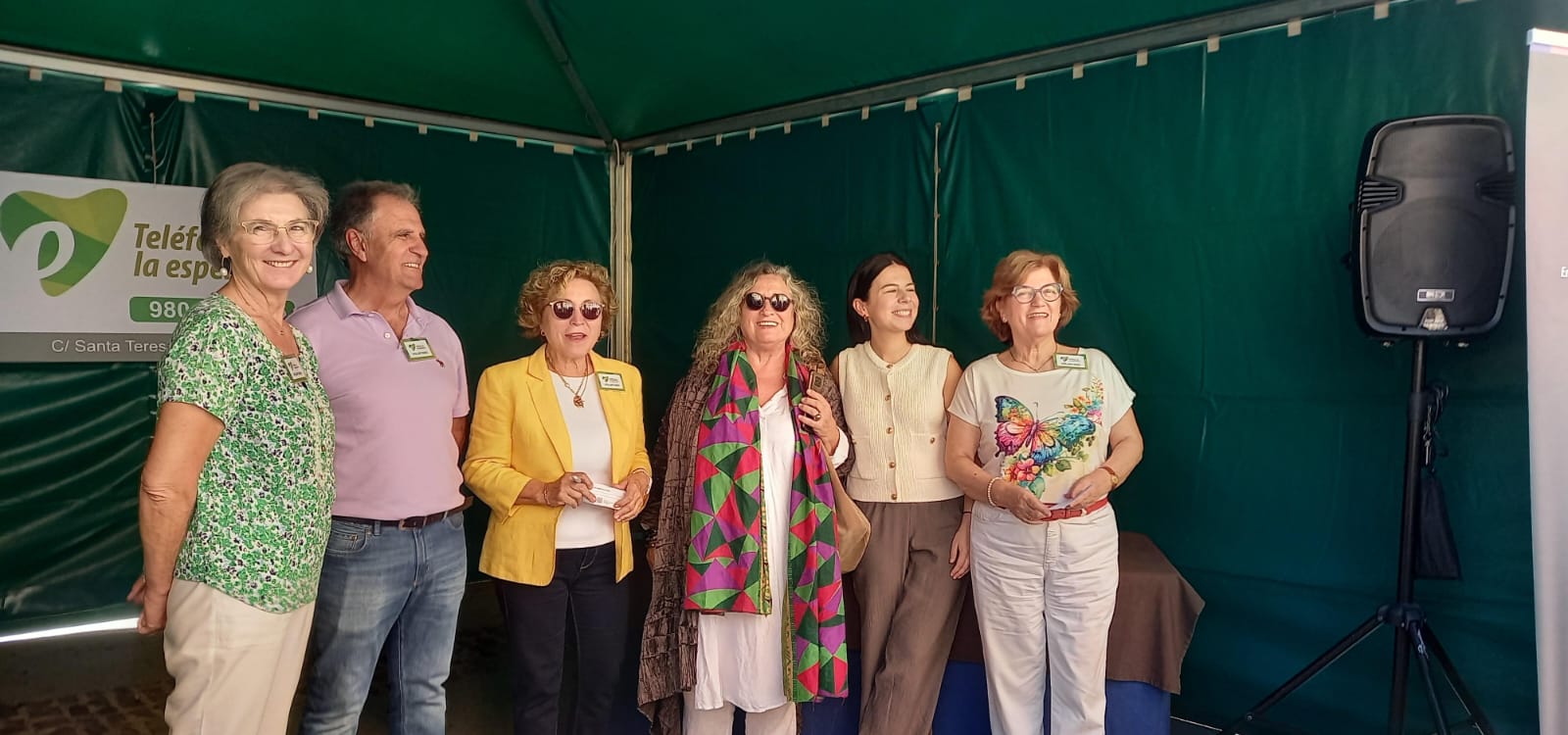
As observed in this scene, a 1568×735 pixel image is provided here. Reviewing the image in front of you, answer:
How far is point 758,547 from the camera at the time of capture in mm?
2436

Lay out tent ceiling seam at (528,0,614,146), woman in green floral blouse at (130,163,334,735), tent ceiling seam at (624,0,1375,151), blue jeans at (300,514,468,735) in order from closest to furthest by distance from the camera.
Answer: woman in green floral blouse at (130,163,334,735)
blue jeans at (300,514,468,735)
tent ceiling seam at (624,0,1375,151)
tent ceiling seam at (528,0,614,146)

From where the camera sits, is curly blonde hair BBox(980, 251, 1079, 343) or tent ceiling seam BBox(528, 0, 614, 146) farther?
tent ceiling seam BBox(528, 0, 614, 146)

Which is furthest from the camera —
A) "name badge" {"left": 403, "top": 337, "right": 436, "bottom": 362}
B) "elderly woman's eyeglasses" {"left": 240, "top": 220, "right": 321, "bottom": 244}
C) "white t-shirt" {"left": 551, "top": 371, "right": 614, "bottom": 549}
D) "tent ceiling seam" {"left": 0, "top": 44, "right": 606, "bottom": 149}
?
"tent ceiling seam" {"left": 0, "top": 44, "right": 606, "bottom": 149}

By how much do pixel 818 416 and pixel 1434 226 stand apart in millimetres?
1664

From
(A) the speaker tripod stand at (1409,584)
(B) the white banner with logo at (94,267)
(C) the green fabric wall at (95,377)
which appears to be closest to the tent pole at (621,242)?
(C) the green fabric wall at (95,377)

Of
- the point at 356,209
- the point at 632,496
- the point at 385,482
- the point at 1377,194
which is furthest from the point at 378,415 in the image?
the point at 1377,194

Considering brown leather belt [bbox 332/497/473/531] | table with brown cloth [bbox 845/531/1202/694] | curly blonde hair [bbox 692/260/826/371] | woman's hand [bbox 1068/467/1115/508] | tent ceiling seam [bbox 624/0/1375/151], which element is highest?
tent ceiling seam [bbox 624/0/1375/151]

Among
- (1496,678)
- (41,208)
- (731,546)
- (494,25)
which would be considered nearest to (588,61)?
(494,25)

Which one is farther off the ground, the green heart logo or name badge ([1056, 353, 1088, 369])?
the green heart logo

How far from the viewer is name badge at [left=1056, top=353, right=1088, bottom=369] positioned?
253cm

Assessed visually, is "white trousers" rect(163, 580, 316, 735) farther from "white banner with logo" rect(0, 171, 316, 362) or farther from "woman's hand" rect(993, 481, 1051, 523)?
"white banner with logo" rect(0, 171, 316, 362)

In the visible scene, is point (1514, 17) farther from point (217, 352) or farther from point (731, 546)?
point (217, 352)

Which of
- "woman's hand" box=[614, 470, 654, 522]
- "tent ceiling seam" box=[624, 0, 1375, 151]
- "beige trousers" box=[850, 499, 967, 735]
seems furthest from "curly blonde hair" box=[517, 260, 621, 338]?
"tent ceiling seam" box=[624, 0, 1375, 151]

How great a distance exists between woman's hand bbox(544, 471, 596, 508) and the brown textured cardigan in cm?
33
